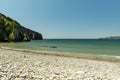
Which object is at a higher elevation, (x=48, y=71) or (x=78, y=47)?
(x=48, y=71)

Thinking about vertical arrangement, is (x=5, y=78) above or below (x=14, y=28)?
below

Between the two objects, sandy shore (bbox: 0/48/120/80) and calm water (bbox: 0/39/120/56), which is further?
calm water (bbox: 0/39/120/56)

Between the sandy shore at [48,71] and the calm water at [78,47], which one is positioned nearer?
the sandy shore at [48,71]

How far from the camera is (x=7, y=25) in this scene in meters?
127

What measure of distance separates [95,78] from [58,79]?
2274 millimetres

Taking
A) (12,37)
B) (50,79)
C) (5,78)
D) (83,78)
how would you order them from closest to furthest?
(5,78) → (50,79) → (83,78) → (12,37)

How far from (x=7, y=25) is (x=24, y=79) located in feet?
406

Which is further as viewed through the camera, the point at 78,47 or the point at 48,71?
the point at 78,47

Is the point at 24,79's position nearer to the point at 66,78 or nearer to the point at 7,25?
the point at 66,78

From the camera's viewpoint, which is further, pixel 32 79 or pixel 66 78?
pixel 66 78

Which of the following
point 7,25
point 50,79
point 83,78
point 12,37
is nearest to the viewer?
point 50,79

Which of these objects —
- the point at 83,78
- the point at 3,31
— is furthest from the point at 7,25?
the point at 83,78

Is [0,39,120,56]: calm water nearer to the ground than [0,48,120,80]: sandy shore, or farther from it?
nearer to the ground

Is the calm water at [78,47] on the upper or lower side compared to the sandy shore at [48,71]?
lower
